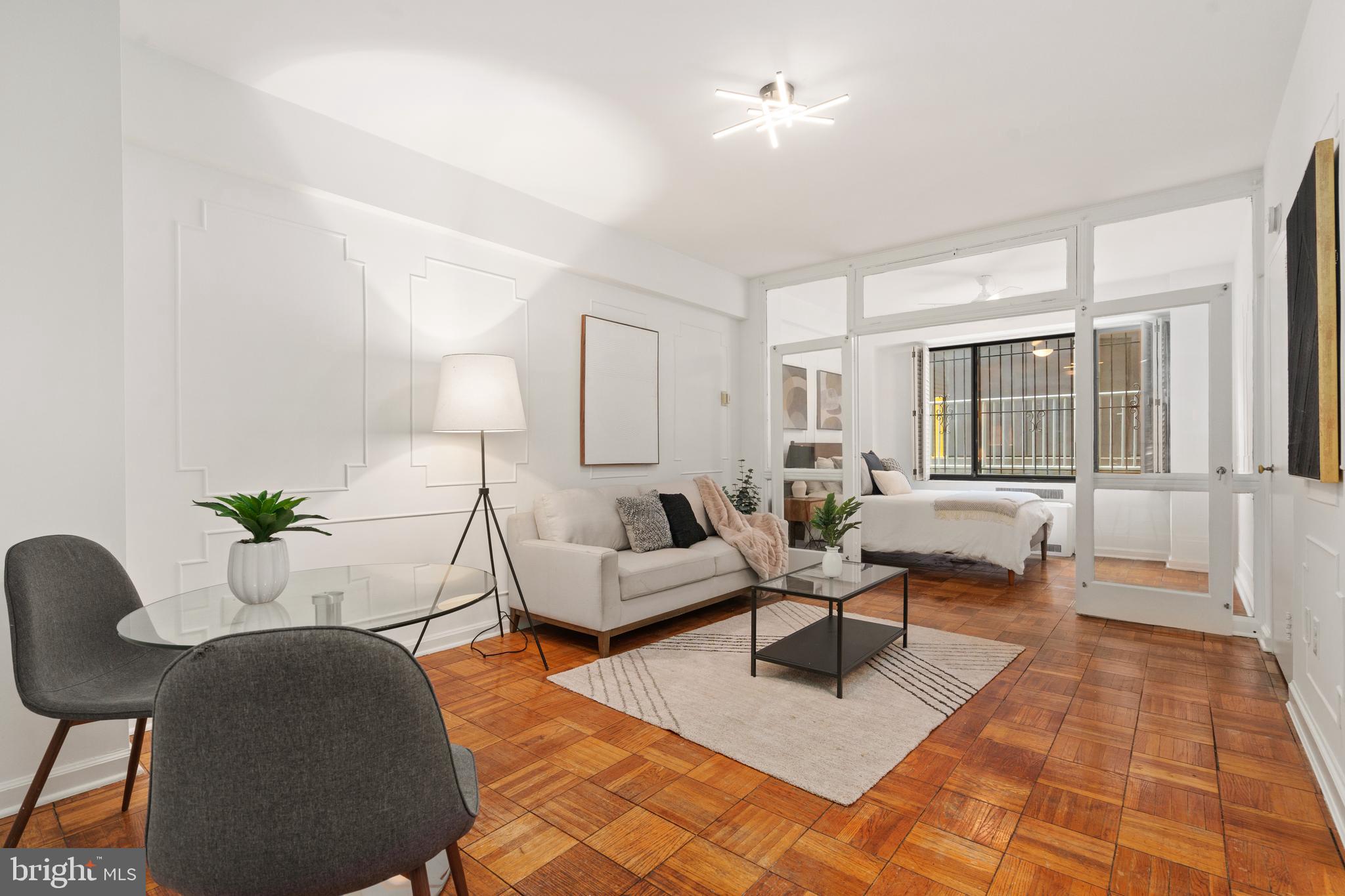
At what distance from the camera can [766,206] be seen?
169 inches

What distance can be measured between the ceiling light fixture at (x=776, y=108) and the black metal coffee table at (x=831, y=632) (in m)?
2.19

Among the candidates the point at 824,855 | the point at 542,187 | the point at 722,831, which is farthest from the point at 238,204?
the point at 824,855

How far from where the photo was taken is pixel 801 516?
232 inches

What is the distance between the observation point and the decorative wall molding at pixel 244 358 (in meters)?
2.71

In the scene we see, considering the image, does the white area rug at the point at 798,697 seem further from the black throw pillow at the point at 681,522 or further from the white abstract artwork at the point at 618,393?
the white abstract artwork at the point at 618,393

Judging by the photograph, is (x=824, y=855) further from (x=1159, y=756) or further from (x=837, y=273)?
(x=837, y=273)

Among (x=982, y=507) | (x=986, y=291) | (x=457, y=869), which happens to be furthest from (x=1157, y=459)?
(x=457, y=869)

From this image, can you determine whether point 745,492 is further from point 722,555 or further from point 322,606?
point 322,606

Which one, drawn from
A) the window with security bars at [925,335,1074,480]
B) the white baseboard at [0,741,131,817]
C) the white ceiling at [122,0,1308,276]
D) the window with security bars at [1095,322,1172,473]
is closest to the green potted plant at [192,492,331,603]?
the white baseboard at [0,741,131,817]

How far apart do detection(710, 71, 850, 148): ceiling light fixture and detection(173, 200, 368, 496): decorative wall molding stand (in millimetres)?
2023

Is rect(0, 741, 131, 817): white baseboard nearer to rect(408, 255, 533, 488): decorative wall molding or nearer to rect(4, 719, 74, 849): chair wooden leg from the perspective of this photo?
rect(4, 719, 74, 849): chair wooden leg

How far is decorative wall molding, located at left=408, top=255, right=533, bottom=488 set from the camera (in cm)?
356

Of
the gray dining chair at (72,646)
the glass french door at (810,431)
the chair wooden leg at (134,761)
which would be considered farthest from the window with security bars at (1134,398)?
the chair wooden leg at (134,761)

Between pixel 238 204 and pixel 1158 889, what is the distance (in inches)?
162
